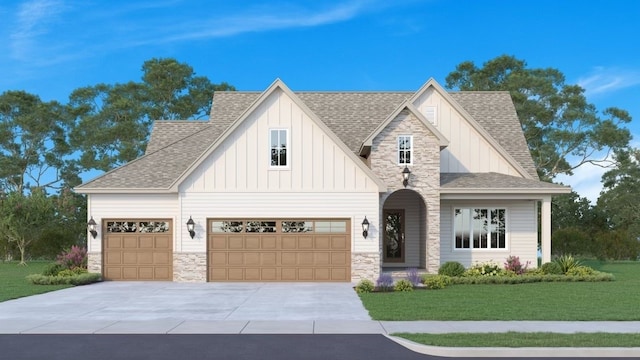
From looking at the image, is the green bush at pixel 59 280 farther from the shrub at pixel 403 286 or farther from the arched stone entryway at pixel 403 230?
the arched stone entryway at pixel 403 230

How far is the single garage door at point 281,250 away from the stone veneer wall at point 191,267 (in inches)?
11.4

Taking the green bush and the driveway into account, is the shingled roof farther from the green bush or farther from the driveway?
the driveway

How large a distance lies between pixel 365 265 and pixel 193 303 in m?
9.06

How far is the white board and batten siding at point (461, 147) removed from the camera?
100 ft

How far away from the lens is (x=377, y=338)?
12695mm

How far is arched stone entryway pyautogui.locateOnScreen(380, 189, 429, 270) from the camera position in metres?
31.5

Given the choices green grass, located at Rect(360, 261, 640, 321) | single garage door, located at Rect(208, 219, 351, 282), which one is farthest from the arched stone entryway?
green grass, located at Rect(360, 261, 640, 321)

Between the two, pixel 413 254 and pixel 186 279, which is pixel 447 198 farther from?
pixel 186 279

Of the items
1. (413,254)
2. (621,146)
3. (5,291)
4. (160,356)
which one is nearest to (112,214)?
(5,291)

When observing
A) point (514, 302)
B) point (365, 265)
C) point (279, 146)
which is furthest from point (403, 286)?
point (279, 146)

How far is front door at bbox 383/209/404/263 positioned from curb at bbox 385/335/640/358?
20465 mm

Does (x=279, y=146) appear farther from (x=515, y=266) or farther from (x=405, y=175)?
(x=515, y=266)

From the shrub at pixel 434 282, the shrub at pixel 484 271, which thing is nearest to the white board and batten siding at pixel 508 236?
the shrub at pixel 484 271

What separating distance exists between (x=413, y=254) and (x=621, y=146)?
24.8 meters
